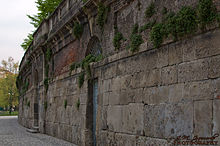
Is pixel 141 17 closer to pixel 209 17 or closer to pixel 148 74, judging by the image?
pixel 148 74

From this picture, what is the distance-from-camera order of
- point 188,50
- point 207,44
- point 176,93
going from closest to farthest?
1. point 207,44
2. point 188,50
3. point 176,93

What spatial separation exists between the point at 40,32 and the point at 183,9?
12519 mm

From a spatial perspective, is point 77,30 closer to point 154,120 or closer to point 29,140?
point 29,140

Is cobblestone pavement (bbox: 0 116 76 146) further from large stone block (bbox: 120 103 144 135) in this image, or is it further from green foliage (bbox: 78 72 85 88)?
large stone block (bbox: 120 103 144 135)

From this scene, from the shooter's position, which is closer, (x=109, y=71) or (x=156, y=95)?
(x=156, y=95)

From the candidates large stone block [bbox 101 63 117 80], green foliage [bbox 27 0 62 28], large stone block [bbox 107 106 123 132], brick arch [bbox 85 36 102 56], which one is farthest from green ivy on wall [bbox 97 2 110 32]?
green foliage [bbox 27 0 62 28]

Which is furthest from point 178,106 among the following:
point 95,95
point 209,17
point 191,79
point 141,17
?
point 95,95

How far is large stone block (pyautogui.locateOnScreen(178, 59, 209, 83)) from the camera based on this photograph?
505cm

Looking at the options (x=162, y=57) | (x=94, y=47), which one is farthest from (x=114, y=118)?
(x=94, y=47)

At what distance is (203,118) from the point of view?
4945mm

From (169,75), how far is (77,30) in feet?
19.6

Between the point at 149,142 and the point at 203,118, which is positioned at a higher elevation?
the point at 203,118

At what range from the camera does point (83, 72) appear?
33.5 feet

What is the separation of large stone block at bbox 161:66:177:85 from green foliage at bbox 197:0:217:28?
1048 mm
